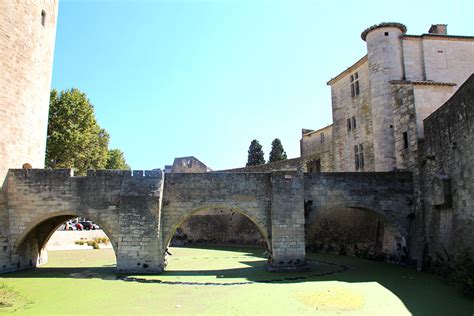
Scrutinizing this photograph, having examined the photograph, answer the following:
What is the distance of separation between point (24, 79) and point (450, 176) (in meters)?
16.0

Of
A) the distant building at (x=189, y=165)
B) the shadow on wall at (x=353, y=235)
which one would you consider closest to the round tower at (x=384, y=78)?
the shadow on wall at (x=353, y=235)

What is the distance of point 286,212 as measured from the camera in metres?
14.9

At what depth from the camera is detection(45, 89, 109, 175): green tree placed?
2642cm

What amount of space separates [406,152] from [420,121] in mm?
1439

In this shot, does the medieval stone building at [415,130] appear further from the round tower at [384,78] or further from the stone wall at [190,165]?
the stone wall at [190,165]

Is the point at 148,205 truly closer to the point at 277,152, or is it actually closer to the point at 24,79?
the point at 24,79

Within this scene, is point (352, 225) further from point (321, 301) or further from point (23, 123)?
point (23, 123)

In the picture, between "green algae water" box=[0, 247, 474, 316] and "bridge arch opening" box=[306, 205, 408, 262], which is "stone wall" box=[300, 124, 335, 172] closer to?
"bridge arch opening" box=[306, 205, 408, 262]

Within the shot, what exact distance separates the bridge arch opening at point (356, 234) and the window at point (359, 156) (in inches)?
118

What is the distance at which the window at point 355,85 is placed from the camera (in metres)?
22.1

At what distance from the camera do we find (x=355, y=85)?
22250 millimetres

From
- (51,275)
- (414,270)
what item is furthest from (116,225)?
(414,270)

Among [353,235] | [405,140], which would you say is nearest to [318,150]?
[353,235]

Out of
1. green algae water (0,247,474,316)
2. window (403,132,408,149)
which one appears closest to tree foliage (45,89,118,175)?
green algae water (0,247,474,316)
